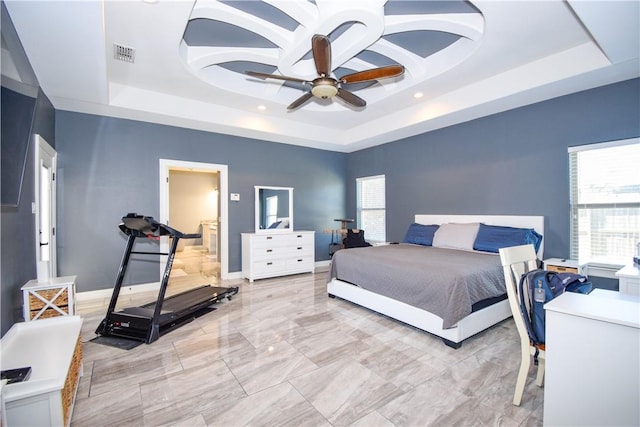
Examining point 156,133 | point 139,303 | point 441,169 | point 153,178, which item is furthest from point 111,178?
point 441,169

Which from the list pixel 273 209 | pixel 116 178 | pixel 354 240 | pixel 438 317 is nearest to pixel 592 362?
pixel 438 317

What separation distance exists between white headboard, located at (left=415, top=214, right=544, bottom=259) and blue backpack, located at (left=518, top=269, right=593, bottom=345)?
2.26 meters

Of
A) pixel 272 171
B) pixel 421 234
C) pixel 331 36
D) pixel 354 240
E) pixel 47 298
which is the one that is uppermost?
pixel 331 36

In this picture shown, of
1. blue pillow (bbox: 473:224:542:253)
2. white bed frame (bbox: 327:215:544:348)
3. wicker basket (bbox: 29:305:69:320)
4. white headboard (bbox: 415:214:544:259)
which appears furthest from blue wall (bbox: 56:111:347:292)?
blue pillow (bbox: 473:224:542:253)

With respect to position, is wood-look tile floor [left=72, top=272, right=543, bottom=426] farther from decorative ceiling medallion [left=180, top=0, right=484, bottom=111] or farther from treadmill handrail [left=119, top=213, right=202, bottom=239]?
decorative ceiling medallion [left=180, top=0, right=484, bottom=111]

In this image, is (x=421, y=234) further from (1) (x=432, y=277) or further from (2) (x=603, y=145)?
(2) (x=603, y=145)

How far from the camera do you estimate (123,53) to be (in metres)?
3.12

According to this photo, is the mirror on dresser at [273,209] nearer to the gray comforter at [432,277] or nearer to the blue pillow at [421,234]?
the gray comforter at [432,277]

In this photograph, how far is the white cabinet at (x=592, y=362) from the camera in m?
1.24

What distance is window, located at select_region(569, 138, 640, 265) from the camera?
10.3ft

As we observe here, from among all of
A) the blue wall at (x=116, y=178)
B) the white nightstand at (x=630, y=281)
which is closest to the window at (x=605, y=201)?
the white nightstand at (x=630, y=281)

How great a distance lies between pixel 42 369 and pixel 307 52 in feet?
11.3

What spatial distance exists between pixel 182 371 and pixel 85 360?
91cm

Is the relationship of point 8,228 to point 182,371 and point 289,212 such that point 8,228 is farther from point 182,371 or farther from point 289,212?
point 289,212
